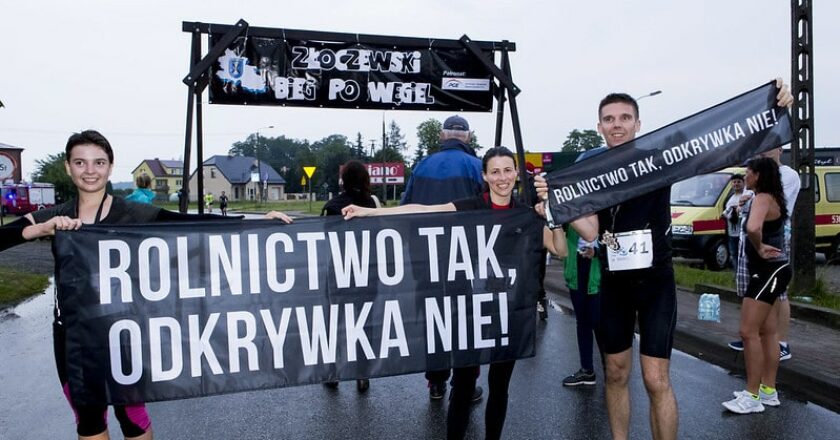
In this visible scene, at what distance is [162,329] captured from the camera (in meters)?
3.43

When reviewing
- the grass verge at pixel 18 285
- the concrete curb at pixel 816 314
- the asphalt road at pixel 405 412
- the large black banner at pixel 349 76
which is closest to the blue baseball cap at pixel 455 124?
the large black banner at pixel 349 76

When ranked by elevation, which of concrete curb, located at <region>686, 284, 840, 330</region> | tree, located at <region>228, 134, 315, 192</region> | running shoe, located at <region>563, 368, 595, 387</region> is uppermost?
tree, located at <region>228, 134, 315, 192</region>

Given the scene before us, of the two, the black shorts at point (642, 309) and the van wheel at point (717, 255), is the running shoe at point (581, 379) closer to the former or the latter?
the black shorts at point (642, 309)

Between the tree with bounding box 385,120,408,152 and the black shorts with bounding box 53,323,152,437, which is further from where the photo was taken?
the tree with bounding box 385,120,408,152

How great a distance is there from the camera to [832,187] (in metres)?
16.1

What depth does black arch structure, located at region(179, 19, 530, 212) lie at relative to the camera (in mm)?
5129

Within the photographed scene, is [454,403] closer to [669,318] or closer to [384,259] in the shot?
[384,259]

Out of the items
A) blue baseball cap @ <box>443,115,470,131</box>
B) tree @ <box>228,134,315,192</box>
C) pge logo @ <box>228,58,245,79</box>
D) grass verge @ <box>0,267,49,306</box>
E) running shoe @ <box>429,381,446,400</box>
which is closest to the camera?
blue baseball cap @ <box>443,115,470,131</box>

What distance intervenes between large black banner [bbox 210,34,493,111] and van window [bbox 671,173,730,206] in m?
10.2

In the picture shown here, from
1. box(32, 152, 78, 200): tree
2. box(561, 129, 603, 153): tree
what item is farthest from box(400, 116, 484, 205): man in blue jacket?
box(561, 129, 603, 153): tree

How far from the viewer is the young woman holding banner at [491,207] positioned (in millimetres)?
3732

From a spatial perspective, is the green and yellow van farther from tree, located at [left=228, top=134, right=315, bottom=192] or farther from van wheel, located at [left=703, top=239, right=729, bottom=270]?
tree, located at [left=228, top=134, right=315, bottom=192]

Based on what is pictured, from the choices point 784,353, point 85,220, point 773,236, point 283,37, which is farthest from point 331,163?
point 85,220

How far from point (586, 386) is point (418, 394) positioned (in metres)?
1.43
